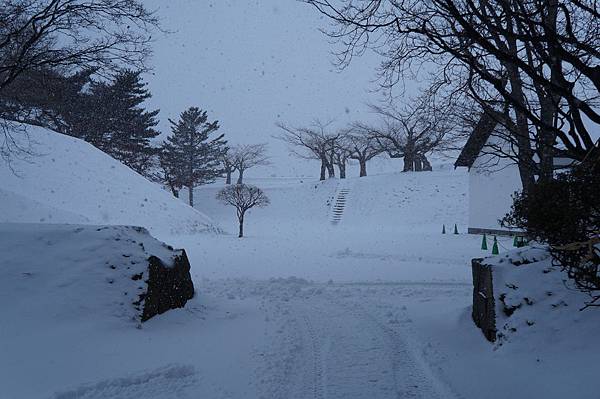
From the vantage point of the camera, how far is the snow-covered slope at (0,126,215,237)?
625 inches

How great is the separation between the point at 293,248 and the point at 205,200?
27768mm

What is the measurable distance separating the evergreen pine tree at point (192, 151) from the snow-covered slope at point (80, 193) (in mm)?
19117

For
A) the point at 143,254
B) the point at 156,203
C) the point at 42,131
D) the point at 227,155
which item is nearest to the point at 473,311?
the point at 143,254

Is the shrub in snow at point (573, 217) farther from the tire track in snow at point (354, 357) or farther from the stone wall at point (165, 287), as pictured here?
the stone wall at point (165, 287)

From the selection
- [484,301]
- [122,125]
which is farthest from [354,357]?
[122,125]

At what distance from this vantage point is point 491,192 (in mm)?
21562

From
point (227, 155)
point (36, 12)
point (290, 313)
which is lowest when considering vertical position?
point (290, 313)

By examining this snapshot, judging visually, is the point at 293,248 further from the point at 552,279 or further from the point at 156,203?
the point at 552,279

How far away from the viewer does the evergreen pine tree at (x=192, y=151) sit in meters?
43.7

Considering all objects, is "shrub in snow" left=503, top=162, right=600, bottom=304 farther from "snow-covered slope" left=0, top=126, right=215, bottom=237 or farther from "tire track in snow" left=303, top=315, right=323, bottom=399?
"snow-covered slope" left=0, top=126, right=215, bottom=237

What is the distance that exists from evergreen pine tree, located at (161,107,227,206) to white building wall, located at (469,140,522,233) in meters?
28.4

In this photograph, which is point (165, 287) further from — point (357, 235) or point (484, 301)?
point (357, 235)

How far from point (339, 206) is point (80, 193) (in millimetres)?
20115

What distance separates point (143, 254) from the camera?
576 cm
